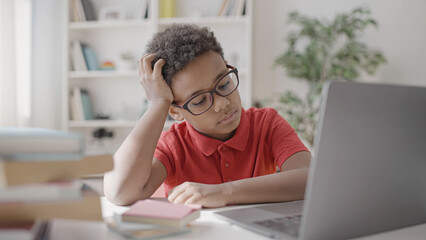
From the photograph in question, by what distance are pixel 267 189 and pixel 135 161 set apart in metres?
0.35

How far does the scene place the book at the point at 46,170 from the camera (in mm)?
519

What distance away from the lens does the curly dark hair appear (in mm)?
1162

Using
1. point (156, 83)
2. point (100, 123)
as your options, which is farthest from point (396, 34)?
point (156, 83)

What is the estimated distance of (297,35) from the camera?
3307 millimetres

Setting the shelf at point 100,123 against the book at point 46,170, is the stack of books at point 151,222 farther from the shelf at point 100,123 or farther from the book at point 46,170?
the shelf at point 100,123

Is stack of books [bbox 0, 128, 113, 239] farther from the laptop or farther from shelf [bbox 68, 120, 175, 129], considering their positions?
shelf [bbox 68, 120, 175, 129]

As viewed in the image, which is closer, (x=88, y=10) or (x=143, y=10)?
(x=143, y=10)

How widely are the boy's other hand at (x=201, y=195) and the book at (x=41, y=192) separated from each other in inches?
12.9

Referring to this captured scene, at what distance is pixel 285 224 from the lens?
26.5 inches

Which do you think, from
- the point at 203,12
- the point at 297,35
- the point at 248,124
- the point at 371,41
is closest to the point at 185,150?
the point at 248,124

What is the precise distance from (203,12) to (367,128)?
127 inches

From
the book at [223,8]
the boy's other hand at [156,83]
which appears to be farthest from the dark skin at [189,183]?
the book at [223,8]

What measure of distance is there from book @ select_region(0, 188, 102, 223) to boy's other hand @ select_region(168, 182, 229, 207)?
281 mm

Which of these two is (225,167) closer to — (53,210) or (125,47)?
(53,210)
